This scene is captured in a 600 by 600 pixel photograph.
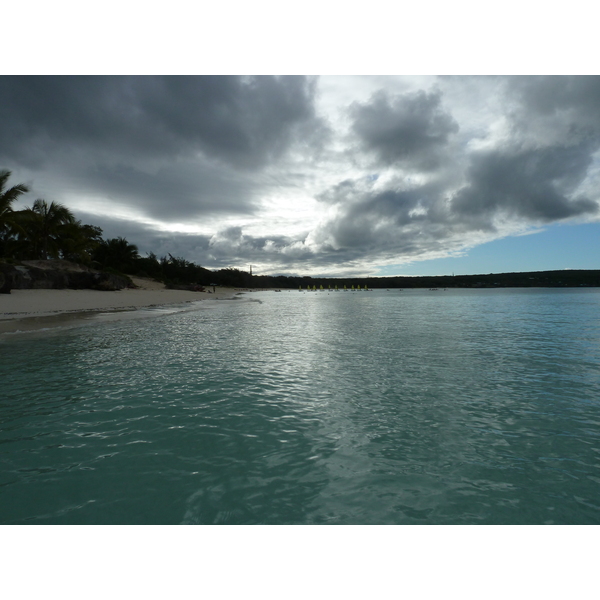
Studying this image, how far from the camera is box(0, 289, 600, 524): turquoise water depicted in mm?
3645

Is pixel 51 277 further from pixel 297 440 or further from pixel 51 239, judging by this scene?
pixel 297 440

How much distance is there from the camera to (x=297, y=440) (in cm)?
518

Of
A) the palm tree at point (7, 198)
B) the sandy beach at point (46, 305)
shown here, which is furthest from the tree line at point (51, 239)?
the sandy beach at point (46, 305)

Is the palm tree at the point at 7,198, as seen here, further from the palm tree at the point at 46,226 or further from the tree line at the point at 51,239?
the palm tree at the point at 46,226

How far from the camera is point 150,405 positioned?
21.7ft

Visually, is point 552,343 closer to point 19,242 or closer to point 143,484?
point 143,484

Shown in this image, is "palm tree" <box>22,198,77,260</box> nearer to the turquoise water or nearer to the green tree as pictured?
the green tree

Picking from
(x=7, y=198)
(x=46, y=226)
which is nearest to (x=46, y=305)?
(x=7, y=198)

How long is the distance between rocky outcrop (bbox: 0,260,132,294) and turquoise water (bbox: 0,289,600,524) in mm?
24828

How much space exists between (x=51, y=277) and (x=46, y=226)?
15.4 metres
